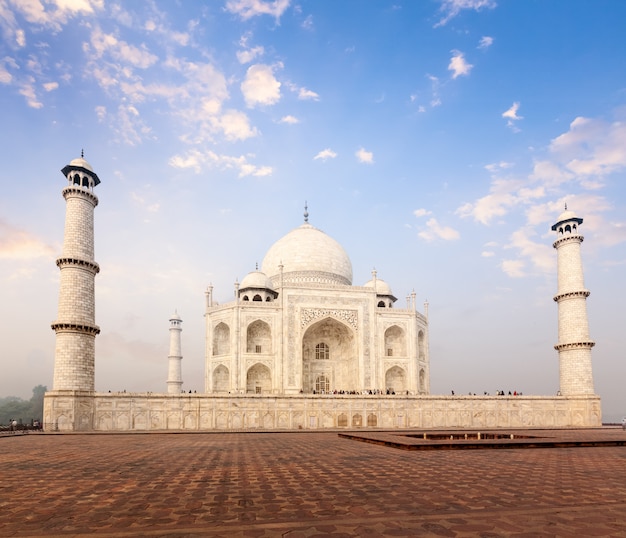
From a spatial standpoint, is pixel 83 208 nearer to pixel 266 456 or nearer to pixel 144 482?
pixel 266 456

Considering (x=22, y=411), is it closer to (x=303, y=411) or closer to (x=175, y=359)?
(x=175, y=359)

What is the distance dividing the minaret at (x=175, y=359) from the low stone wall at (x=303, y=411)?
1941 centimetres

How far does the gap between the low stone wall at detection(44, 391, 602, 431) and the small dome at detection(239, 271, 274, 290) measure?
12466mm

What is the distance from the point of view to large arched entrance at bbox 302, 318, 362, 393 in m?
35.7

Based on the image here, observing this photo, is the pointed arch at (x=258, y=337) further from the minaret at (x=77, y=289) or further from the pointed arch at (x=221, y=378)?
the minaret at (x=77, y=289)

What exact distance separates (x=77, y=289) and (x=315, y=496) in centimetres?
2098

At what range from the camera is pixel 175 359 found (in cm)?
4362

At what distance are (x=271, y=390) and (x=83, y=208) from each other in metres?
15.4

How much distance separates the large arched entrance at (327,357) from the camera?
35719 mm

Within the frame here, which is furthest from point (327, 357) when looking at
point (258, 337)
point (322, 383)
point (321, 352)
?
point (258, 337)

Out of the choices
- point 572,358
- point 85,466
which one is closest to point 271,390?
point 572,358

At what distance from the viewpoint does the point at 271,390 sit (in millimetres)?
32469

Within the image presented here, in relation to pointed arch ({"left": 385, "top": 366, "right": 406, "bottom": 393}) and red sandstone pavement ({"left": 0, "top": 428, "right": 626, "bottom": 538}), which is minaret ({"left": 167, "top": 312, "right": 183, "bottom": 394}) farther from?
red sandstone pavement ({"left": 0, "top": 428, "right": 626, "bottom": 538})

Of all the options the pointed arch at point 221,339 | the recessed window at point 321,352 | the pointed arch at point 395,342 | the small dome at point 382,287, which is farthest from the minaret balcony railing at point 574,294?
the pointed arch at point 221,339
